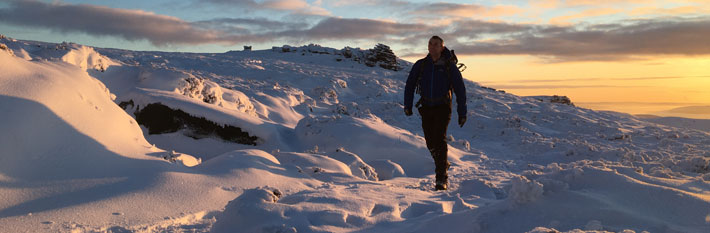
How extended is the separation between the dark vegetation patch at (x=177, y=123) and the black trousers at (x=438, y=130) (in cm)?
344

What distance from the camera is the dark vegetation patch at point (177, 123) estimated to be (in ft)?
23.8

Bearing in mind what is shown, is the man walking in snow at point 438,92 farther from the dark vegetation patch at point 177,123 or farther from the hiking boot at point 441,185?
the dark vegetation patch at point 177,123

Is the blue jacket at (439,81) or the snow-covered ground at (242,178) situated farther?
the blue jacket at (439,81)

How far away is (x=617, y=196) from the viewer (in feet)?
9.19

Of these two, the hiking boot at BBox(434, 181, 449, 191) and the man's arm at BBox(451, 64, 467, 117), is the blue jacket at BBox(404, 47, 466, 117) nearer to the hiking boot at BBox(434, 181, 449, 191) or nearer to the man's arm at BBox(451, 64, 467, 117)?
the man's arm at BBox(451, 64, 467, 117)

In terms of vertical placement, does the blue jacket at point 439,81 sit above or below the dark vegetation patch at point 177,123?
above

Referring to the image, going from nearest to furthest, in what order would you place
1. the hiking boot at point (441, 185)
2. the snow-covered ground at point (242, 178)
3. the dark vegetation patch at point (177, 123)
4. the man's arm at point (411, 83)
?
the snow-covered ground at point (242, 178) < the hiking boot at point (441, 185) < the man's arm at point (411, 83) < the dark vegetation patch at point (177, 123)

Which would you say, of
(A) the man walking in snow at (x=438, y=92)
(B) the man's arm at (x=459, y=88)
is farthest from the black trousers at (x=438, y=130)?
(B) the man's arm at (x=459, y=88)

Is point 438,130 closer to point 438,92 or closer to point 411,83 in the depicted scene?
point 438,92

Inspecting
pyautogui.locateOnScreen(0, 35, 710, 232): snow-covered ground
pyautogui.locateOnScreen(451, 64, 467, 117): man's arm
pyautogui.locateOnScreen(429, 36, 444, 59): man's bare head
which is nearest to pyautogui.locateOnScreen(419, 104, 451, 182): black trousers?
pyautogui.locateOnScreen(451, 64, 467, 117): man's arm

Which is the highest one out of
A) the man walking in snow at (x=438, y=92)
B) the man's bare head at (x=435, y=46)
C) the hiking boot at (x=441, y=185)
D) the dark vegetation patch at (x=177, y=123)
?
the man's bare head at (x=435, y=46)

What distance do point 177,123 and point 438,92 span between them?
14.0ft

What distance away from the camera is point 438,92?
5223 mm

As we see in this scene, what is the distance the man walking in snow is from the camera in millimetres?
5195
